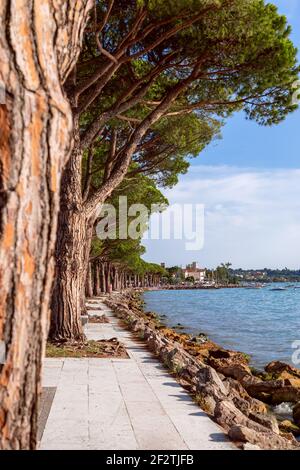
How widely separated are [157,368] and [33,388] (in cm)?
598

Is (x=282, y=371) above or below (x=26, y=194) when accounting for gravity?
below

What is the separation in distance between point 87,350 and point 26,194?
7.62 m

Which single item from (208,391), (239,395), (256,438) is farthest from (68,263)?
(256,438)

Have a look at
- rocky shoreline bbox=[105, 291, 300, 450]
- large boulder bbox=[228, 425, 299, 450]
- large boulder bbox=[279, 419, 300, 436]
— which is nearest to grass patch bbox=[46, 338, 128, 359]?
rocky shoreline bbox=[105, 291, 300, 450]

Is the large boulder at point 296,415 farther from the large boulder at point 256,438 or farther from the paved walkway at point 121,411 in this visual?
the large boulder at point 256,438

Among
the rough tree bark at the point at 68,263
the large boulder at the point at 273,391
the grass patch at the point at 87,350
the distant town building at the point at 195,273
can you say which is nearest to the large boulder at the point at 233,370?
the large boulder at the point at 273,391

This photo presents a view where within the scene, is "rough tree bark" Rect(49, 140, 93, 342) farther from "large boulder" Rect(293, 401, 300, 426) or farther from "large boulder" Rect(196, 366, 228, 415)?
"large boulder" Rect(293, 401, 300, 426)

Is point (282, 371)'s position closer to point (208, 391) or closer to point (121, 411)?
point (208, 391)

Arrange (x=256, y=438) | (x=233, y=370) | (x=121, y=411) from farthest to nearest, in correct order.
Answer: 1. (x=233, y=370)
2. (x=121, y=411)
3. (x=256, y=438)

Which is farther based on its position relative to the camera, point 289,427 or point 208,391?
point 289,427

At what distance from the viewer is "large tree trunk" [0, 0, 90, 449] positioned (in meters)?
2.10

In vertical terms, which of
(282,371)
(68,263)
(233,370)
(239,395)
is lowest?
(282,371)

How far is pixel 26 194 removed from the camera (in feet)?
7.02

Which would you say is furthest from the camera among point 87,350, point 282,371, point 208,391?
point 282,371
